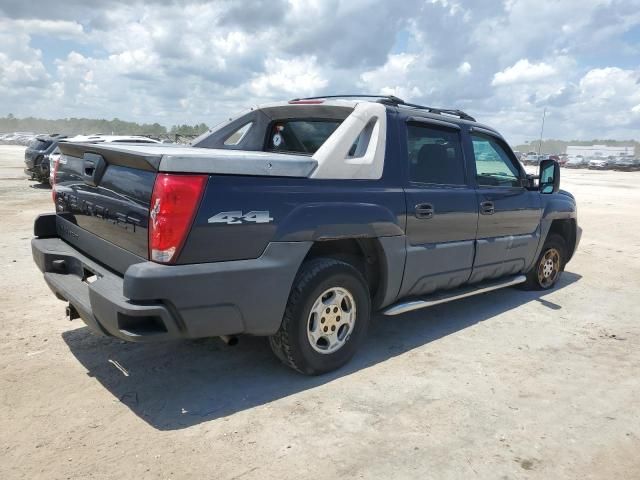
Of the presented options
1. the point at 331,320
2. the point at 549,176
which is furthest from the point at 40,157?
the point at 331,320

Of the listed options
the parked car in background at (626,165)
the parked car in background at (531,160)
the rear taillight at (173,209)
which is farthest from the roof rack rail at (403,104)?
the parked car in background at (531,160)

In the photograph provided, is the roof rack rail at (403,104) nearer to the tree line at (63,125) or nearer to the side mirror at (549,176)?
the side mirror at (549,176)

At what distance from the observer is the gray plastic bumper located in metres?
2.81

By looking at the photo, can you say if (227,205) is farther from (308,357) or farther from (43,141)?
(43,141)

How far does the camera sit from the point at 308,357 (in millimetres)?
3531

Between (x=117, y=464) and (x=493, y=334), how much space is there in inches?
131

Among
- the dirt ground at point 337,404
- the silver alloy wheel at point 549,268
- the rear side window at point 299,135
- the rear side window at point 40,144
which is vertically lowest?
the dirt ground at point 337,404

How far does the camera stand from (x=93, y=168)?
3.41 m

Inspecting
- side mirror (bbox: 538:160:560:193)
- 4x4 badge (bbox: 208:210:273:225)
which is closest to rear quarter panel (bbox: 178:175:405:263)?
4x4 badge (bbox: 208:210:273:225)

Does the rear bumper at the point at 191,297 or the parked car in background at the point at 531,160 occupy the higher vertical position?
the parked car in background at the point at 531,160

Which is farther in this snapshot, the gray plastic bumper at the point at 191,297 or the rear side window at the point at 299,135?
the rear side window at the point at 299,135

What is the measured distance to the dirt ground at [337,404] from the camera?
2717mm

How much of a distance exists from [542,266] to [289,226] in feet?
13.3

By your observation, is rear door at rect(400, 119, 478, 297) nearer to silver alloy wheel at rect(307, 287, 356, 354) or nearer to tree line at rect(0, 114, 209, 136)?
silver alloy wheel at rect(307, 287, 356, 354)
